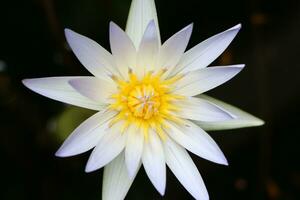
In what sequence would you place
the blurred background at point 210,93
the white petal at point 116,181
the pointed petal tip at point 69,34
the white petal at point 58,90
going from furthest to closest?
1. the blurred background at point 210,93
2. the white petal at point 116,181
3. the white petal at point 58,90
4. the pointed petal tip at point 69,34

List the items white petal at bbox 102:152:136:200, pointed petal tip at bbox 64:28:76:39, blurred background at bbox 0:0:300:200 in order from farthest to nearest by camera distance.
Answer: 1. blurred background at bbox 0:0:300:200
2. white petal at bbox 102:152:136:200
3. pointed petal tip at bbox 64:28:76:39

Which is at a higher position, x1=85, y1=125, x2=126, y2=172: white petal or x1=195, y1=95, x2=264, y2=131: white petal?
x1=85, y1=125, x2=126, y2=172: white petal

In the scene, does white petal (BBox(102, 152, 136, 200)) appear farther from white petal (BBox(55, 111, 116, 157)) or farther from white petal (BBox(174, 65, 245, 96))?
white petal (BBox(174, 65, 245, 96))

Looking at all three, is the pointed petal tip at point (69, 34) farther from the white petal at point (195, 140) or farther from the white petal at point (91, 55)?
the white petal at point (195, 140)

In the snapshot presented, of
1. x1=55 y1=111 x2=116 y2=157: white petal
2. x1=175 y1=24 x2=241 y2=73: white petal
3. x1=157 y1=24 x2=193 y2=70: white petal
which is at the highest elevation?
x1=157 y1=24 x2=193 y2=70: white petal

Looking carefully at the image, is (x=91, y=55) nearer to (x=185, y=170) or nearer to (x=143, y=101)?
(x=143, y=101)

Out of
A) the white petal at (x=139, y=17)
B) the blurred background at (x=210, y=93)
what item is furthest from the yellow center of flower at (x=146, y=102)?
the blurred background at (x=210, y=93)

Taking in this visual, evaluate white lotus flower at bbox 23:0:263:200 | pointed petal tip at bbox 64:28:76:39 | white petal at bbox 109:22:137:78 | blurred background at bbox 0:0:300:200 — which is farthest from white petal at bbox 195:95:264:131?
blurred background at bbox 0:0:300:200
